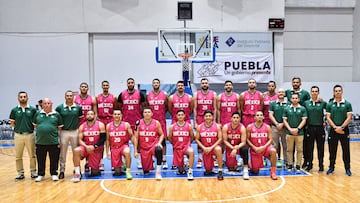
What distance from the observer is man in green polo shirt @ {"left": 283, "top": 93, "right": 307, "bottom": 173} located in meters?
7.05

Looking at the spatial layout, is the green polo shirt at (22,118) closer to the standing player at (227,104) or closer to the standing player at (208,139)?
the standing player at (208,139)

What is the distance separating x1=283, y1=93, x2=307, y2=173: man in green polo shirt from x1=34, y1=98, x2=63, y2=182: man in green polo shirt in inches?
184

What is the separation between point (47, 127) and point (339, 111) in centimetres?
579

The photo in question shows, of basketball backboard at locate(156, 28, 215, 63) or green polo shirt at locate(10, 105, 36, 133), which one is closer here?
green polo shirt at locate(10, 105, 36, 133)

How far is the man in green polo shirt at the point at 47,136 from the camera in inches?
262

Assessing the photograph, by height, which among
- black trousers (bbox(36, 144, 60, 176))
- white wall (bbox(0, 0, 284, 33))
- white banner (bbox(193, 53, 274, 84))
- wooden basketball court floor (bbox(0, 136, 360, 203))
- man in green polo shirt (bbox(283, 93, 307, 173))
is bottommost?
wooden basketball court floor (bbox(0, 136, 360, 203))

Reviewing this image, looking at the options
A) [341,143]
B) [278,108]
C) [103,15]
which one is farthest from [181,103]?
[103,15]

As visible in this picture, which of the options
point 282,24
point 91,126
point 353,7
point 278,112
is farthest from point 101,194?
point 353,7

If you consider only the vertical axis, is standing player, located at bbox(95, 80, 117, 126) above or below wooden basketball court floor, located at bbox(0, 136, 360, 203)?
above

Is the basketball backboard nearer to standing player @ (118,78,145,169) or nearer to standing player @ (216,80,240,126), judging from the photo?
standing player @ (118,78,145,169)

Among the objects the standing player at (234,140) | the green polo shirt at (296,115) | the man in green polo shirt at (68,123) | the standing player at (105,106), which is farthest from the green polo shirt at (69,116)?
the green polo shirt at (296,115)

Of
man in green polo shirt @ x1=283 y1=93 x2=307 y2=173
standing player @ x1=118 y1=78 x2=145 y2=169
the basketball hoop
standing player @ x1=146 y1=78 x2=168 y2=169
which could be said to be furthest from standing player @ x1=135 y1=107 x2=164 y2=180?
the basketball hoop

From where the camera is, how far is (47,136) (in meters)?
6.64

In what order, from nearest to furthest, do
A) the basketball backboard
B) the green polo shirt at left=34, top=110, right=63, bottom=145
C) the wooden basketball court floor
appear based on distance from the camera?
the wooden basketball court floor, the green polo shirt at left=34, top=110, right=63, bottom=145, the basketball backboard
